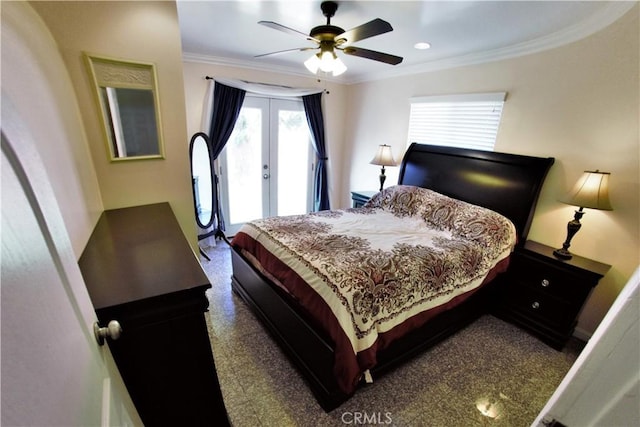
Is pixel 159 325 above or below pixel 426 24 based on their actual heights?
below

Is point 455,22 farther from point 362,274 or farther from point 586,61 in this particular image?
point 362,274

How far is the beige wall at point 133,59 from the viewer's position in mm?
1442

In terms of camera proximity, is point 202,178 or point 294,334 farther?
point 202,178

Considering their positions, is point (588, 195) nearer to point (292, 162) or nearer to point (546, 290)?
point (546, 290)

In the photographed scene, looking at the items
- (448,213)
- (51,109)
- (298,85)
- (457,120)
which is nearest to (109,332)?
(51,109)

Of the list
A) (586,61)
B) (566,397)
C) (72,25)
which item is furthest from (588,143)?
(72,25)

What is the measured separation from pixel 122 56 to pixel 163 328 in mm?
1625

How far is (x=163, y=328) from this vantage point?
991mm

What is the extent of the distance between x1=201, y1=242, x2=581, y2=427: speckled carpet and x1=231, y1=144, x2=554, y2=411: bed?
0.09 m

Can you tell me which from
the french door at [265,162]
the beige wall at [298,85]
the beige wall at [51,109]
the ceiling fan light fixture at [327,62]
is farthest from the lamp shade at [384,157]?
the beige wall at [51,109]

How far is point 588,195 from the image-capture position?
79.4 inches

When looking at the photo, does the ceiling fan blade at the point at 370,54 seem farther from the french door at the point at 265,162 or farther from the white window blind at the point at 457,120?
the french door at the point at 265,162

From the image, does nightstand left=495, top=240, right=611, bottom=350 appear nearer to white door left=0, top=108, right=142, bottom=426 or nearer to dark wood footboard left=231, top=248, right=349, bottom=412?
dark wood footboard left=231, top=248, right=349, bottom=412

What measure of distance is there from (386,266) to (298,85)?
3.27 meters
